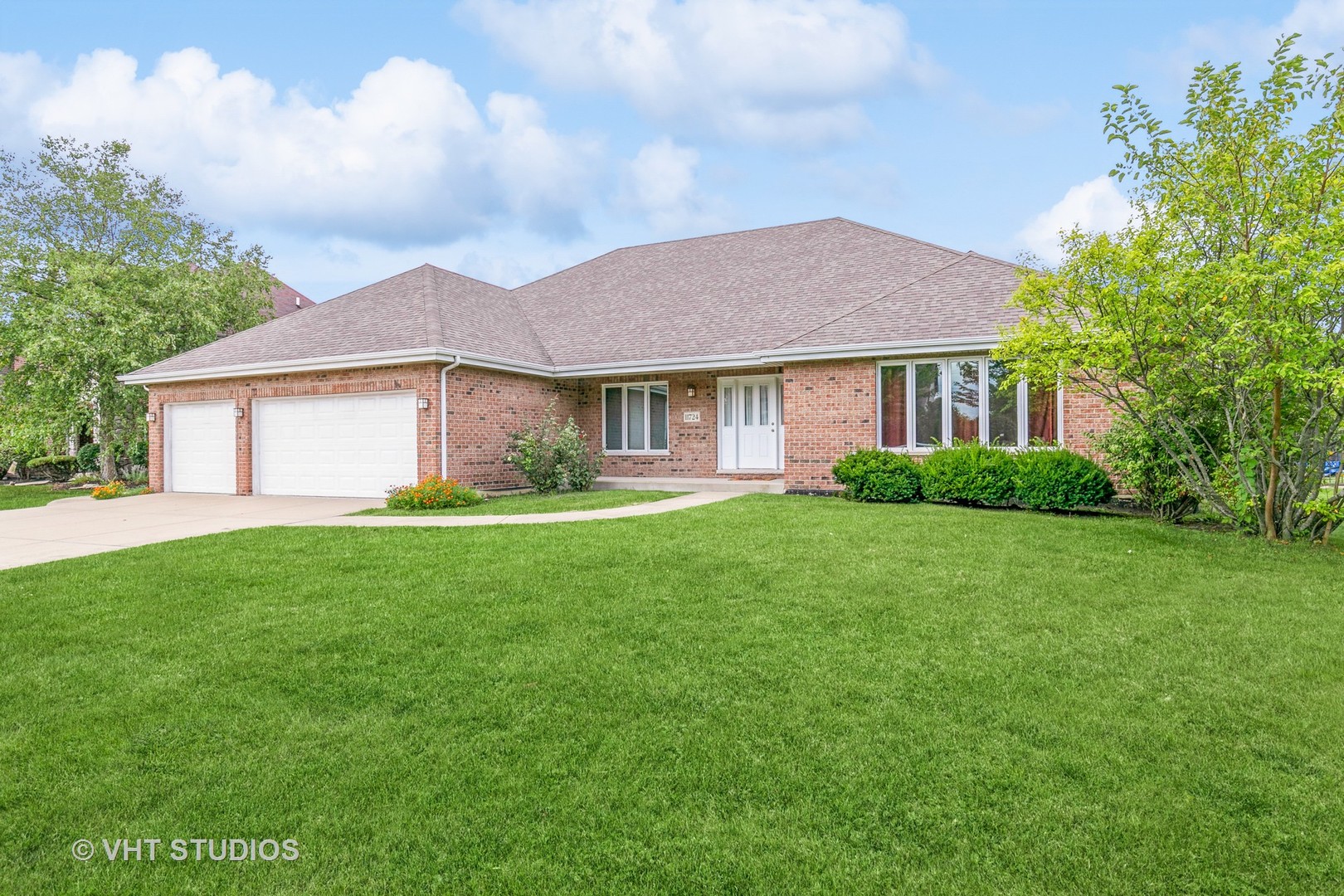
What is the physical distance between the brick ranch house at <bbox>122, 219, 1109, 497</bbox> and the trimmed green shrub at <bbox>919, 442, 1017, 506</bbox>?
137cm

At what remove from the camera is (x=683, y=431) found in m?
16.0

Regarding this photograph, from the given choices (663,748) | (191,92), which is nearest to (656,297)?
(191,92)

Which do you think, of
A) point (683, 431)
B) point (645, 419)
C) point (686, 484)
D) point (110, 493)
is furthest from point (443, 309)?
point (110, 493)

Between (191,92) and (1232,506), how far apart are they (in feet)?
66.9

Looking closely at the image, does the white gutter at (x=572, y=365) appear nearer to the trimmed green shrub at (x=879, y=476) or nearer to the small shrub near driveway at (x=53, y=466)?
the trimmed green shrub at (x=879, y=476)

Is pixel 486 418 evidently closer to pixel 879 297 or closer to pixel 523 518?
pixel 523 518

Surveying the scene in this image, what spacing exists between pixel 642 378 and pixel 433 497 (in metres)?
5.87

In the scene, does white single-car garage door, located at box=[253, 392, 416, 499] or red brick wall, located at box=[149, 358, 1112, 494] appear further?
white single-car garage door, located at box=[253, 392, 416, 499]

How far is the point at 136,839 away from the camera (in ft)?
9.54

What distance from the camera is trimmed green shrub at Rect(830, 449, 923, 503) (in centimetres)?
1160

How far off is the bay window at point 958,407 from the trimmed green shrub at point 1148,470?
1.41m

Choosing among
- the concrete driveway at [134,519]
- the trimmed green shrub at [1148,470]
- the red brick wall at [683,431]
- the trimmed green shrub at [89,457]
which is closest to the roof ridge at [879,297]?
the red brick wall at [683,431]

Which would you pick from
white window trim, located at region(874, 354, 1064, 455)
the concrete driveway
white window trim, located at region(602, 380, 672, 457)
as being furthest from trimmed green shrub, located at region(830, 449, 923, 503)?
the concrete driveway

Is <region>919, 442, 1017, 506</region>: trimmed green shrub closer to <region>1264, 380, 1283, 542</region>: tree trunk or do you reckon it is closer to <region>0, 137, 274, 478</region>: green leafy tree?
<region>1264, 380, 1283, 542</region>: tree trunk
